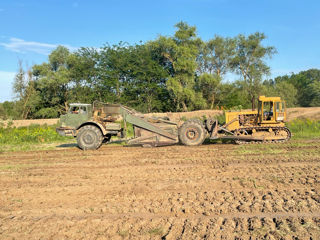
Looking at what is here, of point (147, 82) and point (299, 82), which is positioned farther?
point (299, 82)

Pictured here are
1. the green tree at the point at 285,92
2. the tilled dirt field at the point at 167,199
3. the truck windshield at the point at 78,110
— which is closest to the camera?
the tilled dirt field at the point at 167,199

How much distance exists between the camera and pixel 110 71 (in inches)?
1291

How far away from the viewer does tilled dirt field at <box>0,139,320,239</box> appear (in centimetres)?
390

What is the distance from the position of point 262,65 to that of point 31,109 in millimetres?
35303

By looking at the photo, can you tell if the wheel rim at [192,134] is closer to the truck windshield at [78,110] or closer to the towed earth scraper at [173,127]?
the towed earth scraper at [173,127]

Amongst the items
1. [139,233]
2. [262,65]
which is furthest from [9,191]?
[262,65]

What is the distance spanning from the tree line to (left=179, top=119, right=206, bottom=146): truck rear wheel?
2146cm

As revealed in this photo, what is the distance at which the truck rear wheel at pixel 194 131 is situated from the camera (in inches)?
468

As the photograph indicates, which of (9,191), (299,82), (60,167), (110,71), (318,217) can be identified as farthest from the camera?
(299,82)

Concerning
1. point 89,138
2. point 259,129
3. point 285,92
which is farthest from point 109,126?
point 285,92

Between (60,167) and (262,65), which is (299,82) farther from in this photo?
(60,167)

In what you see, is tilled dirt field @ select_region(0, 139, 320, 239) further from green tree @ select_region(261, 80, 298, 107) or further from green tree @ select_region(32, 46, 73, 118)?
green tree @ select_region(261, 80, 298, 107)

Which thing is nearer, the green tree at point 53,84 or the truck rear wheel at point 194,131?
the truck rear wheel at point 194,131

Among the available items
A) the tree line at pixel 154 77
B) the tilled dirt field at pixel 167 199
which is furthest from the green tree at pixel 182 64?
the tilled dirt field at pixel 167 199
